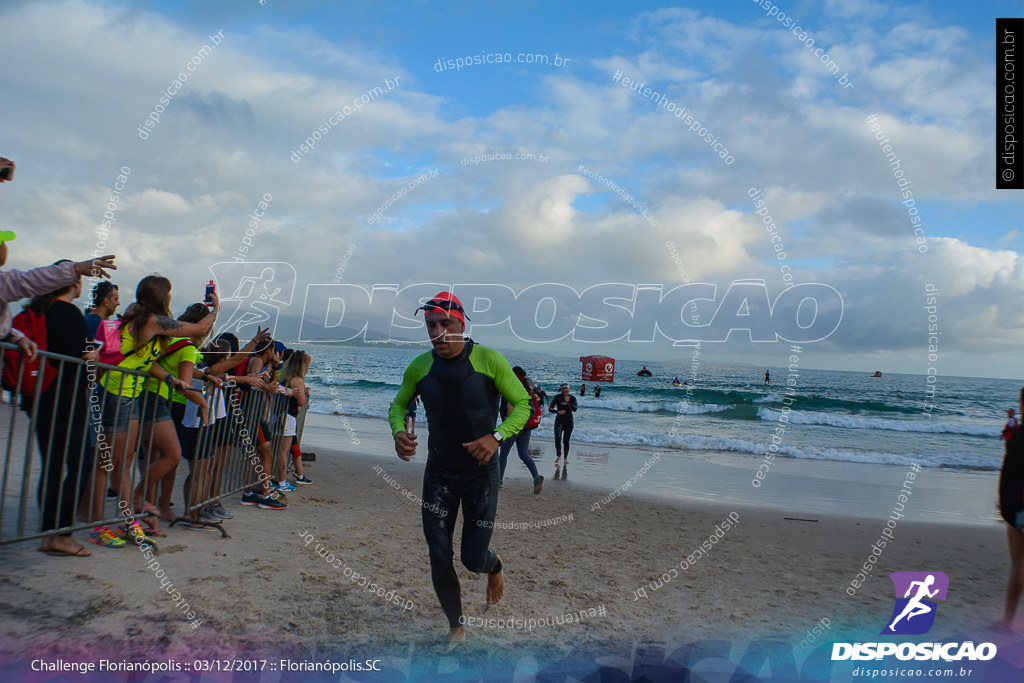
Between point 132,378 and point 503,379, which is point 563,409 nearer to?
point 503,379

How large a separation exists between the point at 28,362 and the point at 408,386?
2.61m

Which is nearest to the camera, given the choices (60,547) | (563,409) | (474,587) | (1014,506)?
(1014,506)

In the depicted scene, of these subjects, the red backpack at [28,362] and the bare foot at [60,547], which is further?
the bare foot at [60,547]

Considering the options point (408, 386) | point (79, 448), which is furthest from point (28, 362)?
point (408, 386)

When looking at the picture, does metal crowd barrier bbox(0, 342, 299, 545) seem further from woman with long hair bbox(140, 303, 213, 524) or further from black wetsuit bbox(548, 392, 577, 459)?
black wetsuit bbox(548, 392, 577, 459)

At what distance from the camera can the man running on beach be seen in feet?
12.7

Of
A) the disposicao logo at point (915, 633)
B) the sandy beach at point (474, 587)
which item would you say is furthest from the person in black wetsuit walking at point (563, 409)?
the disposicao logo at point (915, 633)

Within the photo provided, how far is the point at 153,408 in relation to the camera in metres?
5.12

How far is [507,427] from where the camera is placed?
3.97m

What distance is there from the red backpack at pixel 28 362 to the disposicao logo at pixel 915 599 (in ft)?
21.5

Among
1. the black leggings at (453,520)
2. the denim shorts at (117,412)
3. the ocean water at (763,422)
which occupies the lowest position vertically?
the ocean water at (763,422)

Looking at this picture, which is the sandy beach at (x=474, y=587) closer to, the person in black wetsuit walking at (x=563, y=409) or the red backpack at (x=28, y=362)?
the red backpack at (x=28, y=362)

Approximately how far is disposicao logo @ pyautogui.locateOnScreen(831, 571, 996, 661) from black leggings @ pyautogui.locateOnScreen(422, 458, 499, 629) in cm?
260

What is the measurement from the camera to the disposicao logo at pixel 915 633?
162 inches
